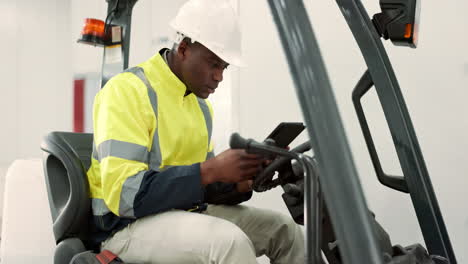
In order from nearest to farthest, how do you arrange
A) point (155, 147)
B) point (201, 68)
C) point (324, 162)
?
1. point (324, 162)
2. point (155, 147)
3. point (201, 68)

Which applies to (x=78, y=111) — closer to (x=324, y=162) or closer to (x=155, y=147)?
(x=155, y=147)

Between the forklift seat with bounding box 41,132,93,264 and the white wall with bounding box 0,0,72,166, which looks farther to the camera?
the white wall with bounding box 0,0,72,166

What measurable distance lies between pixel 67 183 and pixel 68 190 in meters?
0.03

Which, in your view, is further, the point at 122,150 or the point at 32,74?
the point at 32,74

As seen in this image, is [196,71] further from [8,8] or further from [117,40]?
[8,8]

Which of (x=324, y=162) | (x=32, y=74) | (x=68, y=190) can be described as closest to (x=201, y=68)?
(x=68, y=190)

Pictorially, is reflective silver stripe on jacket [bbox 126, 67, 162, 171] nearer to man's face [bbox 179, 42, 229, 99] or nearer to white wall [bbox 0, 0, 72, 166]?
man's face [bbox 179, 42, 229, 99]

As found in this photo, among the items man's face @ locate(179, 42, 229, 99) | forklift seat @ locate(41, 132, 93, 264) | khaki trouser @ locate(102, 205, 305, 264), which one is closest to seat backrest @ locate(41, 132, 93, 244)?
forklift seat @ locate(41, 132, 93, 264)

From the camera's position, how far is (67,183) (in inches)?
81.1

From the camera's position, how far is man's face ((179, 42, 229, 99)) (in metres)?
2.06

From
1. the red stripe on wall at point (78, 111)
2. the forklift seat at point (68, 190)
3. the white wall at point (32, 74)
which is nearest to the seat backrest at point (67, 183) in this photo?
the forklift seat at point (68, 190)

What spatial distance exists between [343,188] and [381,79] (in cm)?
103

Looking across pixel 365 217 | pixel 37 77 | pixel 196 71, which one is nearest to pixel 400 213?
pixel 196 71

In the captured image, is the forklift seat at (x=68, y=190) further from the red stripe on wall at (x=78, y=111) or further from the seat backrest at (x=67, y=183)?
the red stripe on wall at (x=78, y=111)
